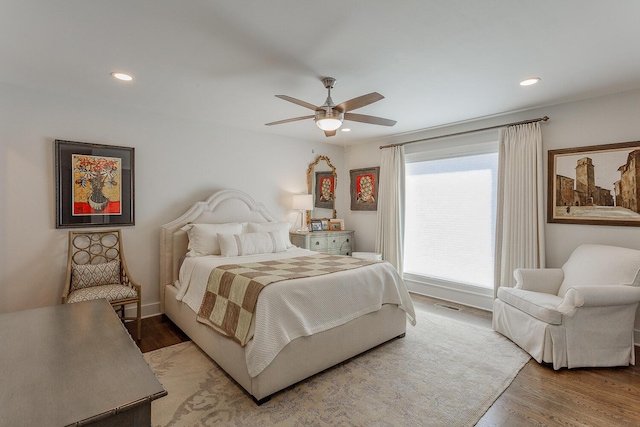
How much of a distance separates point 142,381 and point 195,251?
2740 mm

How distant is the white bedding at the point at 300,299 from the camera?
2.19 meters

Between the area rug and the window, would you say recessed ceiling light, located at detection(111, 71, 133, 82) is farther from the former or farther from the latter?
the window

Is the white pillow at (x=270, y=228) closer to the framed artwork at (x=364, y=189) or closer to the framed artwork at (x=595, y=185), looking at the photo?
the framed artwork at (x=364, y=189)

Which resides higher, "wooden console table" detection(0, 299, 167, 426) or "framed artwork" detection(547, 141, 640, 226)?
"framed artwork" detection(547, 141, 640, 226)

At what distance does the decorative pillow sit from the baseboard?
409 centimetres

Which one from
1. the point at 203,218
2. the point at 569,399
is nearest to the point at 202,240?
the point at 203,218

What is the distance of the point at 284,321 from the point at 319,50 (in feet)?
6.72

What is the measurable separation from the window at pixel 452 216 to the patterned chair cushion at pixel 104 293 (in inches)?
155

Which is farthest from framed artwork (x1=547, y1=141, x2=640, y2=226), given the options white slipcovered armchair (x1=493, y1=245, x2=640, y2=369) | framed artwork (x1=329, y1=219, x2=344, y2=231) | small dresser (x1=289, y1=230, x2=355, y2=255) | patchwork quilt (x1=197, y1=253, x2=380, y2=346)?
framed artwork (x1=329, y1=219, x2=344, y2=231)

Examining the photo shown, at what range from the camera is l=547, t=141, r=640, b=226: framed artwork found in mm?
3137

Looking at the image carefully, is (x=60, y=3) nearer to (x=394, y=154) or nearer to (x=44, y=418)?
(x=44, y=418)

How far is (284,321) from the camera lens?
229 centimetres

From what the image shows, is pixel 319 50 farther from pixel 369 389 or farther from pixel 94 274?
pixel 94 274

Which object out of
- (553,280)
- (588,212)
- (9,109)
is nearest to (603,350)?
(553,280)
